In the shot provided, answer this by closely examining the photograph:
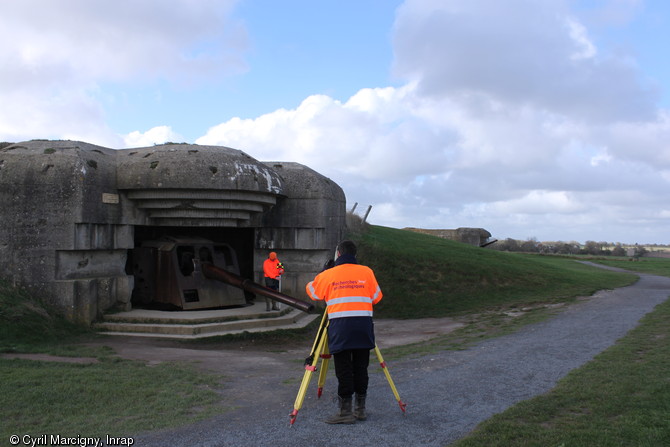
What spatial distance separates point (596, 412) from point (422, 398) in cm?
155

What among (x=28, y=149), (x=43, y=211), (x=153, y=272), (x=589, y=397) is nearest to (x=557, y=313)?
(x=589, y=397)

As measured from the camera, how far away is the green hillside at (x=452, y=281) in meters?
14.0

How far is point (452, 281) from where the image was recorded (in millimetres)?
15680

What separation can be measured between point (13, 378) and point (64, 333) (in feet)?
11.2

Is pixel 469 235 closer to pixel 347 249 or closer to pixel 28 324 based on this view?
pixel 28 324

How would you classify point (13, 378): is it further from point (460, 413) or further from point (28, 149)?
point (28, 149)

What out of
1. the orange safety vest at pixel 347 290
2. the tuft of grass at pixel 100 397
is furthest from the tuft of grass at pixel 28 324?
the orange safety vest at pixel 347 290

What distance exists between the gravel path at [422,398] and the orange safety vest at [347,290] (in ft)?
3.15

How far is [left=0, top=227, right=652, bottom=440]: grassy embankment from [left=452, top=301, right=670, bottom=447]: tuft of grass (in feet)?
8.77

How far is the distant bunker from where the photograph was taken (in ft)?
31.3

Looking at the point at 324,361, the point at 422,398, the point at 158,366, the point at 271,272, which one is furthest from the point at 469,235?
the point at 324,361

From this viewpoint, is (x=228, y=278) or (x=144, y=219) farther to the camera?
(x=228, y=278)

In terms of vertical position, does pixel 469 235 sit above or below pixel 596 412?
above

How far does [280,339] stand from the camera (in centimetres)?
1012
